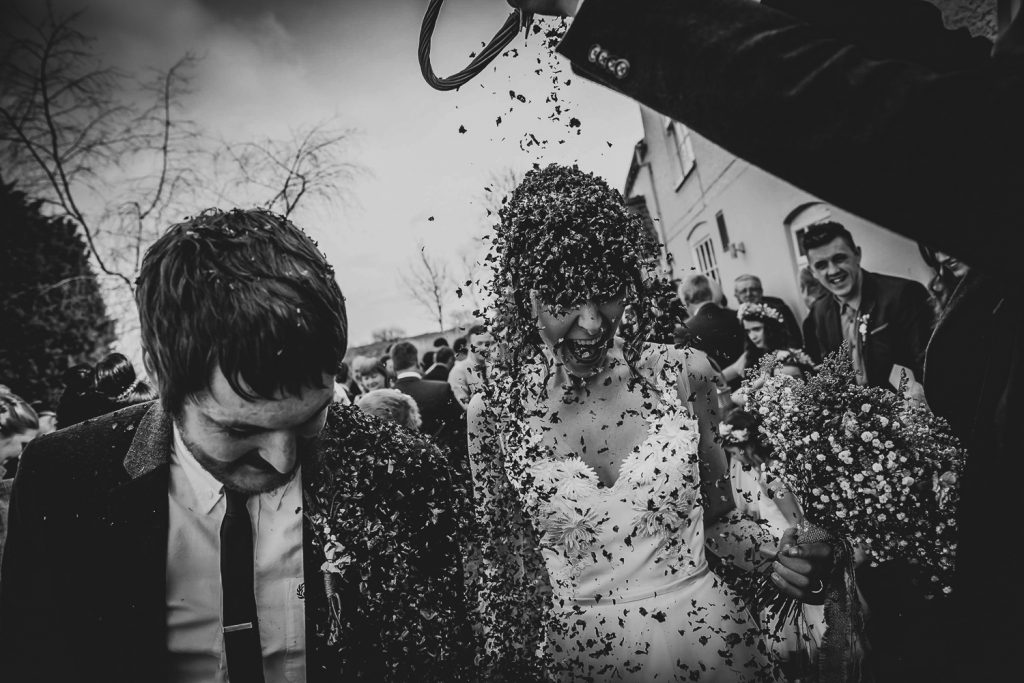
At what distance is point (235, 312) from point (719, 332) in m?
5.00

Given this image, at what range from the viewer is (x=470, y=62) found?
1195mm

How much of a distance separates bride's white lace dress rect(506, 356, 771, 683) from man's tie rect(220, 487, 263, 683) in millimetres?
1101

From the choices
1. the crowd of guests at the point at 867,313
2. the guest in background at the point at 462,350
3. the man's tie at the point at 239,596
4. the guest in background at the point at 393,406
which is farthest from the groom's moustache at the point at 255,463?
the guest in background at the point at 393,406

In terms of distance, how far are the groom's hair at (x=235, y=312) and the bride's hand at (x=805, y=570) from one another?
1806mm

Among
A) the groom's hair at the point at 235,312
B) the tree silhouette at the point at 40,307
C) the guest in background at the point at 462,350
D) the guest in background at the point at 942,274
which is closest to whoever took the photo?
the groom's hair at the point at 235,312

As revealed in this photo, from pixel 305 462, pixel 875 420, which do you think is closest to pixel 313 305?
pixel 305 462

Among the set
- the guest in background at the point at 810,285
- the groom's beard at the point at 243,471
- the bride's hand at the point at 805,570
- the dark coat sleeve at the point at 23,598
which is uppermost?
the guest in background at the point at 810,285

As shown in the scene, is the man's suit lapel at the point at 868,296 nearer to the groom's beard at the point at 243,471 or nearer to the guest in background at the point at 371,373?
the groom's beard at the point at 243,471

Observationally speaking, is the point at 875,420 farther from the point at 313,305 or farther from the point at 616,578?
the point at 313,305

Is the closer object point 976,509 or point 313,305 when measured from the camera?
point 976,509

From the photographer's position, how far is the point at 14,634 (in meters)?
1.45

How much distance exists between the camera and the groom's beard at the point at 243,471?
1556 millimetres

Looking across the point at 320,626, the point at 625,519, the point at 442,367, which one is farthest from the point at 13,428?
the point at 442,367

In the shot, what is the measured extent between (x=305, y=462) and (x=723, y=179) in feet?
38.5
